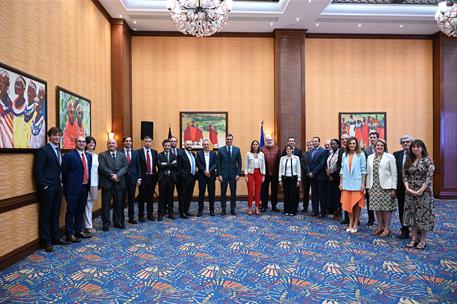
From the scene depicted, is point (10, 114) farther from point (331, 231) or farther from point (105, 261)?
point (331, 231)

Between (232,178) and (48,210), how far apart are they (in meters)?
4.13

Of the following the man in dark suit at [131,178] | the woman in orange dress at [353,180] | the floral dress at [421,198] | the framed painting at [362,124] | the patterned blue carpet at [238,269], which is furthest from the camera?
the framed painting at [362,124]

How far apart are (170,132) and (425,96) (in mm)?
8652

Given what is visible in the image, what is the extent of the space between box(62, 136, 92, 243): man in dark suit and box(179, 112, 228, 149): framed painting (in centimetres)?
462

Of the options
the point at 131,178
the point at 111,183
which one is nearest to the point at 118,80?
the point at 131,178

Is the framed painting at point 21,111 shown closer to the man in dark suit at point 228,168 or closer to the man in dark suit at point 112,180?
the man in dark suit at point 112,180

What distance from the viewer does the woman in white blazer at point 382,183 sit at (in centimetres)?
538

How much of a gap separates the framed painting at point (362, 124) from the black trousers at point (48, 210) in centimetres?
862

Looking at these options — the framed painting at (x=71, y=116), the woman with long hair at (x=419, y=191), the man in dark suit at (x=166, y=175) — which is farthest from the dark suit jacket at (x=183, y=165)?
the woman with long hair at (x=419, y=191)

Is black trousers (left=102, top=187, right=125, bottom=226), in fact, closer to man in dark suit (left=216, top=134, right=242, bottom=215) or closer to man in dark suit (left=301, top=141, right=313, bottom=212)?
man in dark suit (left=216, top=134, right=242, bottom=215)

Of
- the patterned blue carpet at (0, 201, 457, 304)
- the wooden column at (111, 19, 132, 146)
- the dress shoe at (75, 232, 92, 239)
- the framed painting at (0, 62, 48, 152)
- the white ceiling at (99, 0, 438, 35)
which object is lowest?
the patterned blue carpet at (0, 201, 457, 304)

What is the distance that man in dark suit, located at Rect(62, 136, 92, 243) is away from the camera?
17.3 ft

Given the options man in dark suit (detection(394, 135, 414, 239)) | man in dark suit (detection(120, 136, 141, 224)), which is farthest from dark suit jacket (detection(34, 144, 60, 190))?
man in dark suit (detection(394, 135, 414, 239))

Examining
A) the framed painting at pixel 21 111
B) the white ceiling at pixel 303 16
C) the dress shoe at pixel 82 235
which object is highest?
the white ceiling at pixel 303 16
